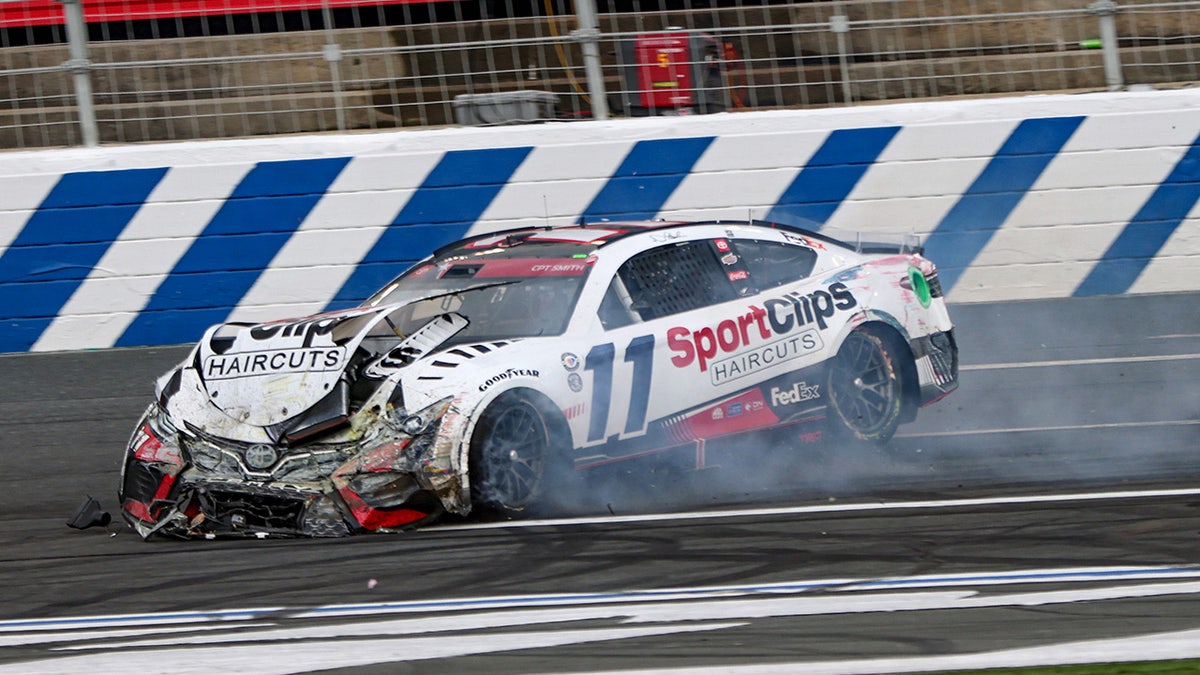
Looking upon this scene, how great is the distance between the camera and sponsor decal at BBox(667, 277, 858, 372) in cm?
805

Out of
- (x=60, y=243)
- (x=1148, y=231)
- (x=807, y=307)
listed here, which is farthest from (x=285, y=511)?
(x=1148, y=231)

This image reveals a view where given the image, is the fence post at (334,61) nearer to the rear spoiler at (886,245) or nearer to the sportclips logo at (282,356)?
the rear spoiler at (886,245)

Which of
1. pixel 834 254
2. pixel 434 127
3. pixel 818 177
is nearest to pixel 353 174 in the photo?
pixel 434 127

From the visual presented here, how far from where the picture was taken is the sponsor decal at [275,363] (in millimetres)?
7277

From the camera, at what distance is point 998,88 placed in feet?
41.4

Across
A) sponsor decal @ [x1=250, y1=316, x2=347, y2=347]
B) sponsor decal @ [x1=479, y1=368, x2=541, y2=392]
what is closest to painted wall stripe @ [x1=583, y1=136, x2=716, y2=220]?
sponsor decal @ [x1=250, y1=316, x2=347, y2=347]

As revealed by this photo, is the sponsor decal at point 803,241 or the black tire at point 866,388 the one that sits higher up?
the sponsor decal at point 803,241

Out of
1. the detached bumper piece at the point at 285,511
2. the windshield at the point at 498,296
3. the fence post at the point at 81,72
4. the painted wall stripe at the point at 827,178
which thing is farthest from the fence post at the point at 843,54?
the detached bumper piece at the point at 285,511

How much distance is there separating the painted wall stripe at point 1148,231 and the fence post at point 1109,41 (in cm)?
76

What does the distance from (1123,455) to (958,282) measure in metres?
4.29

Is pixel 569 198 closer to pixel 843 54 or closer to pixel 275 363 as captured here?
pixel 843 54

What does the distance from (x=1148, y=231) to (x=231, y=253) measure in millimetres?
6718

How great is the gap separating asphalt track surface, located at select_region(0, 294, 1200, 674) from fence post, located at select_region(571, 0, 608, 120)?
394 cm

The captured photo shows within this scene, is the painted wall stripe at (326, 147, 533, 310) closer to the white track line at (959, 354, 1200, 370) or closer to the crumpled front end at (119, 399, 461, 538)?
the white track line at (959, 354, 1200, 370)
